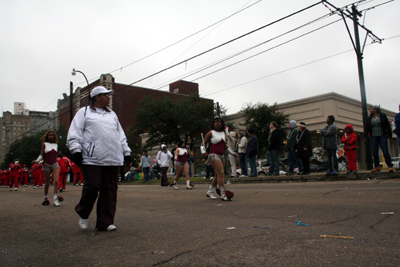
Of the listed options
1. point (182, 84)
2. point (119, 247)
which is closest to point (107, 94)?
point (119, 247)

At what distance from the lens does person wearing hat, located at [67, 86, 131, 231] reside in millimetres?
4344

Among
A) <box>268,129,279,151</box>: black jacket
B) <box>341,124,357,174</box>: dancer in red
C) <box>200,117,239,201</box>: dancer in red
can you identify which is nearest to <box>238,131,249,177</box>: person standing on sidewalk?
<box>268,129,279,151</box>: black jacket

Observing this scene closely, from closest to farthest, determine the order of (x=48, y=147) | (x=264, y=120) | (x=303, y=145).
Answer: (x=48, y=147), (x=303, y=145), (x=264, y=120)

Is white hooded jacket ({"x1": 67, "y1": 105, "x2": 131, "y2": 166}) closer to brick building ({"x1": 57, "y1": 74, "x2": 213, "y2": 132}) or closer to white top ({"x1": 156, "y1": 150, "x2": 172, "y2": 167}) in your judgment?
white top ({"x1": 156, "y1": 150, "x2": 172, "y2": 167})

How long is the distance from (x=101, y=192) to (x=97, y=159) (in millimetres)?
434

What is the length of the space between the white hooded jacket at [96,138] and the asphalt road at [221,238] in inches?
36.4

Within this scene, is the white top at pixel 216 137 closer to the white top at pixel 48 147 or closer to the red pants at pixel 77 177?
the white top at pixel 48 147

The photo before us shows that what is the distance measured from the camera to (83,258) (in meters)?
3.16

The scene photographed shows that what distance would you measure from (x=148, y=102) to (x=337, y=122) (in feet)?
65.3

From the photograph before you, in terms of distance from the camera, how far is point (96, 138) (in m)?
4.48

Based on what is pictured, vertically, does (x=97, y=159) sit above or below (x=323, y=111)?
below

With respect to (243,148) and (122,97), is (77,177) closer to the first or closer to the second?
(243,148)

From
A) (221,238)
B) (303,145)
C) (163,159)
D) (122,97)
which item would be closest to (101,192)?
(221,238)

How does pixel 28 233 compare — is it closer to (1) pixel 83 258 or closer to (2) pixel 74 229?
(2) pixel 74 229
